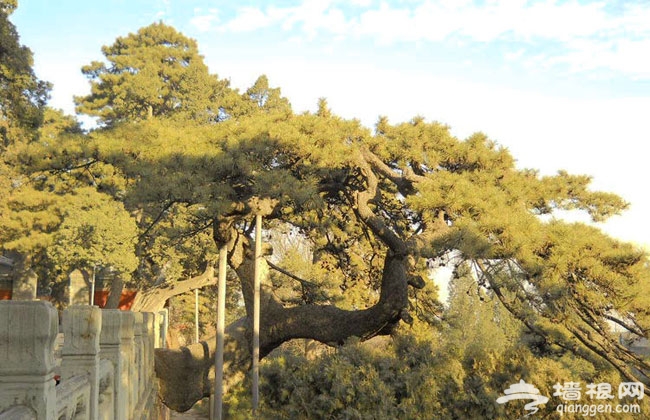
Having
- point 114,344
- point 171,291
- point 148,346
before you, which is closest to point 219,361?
point 148,346

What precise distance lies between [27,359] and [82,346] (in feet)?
5.04

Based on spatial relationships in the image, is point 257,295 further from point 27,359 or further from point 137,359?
point 27,359

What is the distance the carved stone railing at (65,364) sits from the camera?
296cm

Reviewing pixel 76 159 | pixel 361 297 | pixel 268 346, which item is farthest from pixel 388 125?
pixel 361 297

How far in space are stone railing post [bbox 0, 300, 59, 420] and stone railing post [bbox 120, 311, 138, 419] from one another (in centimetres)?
322

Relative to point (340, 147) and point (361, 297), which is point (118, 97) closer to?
point (361, 297)

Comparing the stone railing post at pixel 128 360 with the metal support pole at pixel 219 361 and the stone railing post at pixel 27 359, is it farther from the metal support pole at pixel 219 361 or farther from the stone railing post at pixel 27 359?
the metal support pole at pixel 219 361

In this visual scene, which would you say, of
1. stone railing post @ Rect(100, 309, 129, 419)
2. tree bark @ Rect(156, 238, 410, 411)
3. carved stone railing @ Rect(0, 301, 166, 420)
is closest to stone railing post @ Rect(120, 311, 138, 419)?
carved stone railing @ Rect(0, 301, 166, 420)

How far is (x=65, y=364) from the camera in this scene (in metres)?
4.48

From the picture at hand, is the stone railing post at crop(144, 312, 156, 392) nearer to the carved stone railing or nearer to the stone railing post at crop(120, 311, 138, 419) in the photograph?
the stone railing post at crop(120, 311, 138, 419)

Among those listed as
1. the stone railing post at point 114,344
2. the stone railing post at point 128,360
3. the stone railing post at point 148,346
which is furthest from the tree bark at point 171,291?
the stone railing post at point 114,344

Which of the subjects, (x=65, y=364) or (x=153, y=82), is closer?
(x=65, y=364)

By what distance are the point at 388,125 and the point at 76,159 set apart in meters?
7.77

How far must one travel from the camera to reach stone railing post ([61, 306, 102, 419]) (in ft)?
14.4
